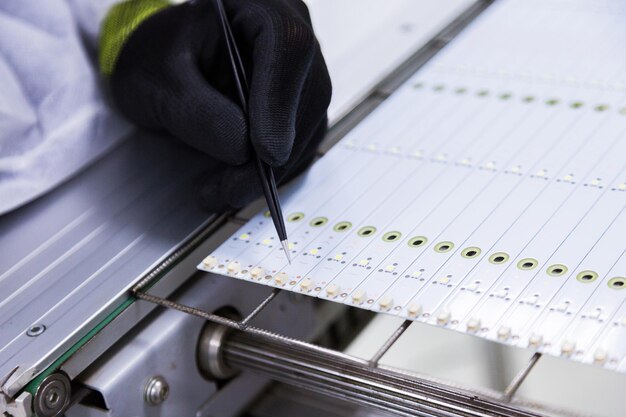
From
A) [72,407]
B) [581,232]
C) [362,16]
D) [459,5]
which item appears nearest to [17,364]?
[72,407]

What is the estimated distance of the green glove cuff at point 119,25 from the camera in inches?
49.9

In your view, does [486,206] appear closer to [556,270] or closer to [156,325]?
[556,270]

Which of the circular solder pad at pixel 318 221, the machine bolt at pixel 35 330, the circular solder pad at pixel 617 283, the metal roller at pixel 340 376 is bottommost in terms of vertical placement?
the metal roller at pixel 340 376

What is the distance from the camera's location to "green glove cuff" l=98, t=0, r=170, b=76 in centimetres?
127

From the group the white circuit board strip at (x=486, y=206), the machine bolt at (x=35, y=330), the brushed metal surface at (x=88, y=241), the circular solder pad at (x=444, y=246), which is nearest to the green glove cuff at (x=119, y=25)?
the brushed metal surface at (x=88, y=241)

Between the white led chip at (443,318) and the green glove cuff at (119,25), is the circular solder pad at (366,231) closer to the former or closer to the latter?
the white led chip at (443,318)

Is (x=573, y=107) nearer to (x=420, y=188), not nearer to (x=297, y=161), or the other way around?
(x=420, y=188)

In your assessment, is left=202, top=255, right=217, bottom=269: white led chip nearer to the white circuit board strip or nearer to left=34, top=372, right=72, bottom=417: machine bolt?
the white circuit board strip

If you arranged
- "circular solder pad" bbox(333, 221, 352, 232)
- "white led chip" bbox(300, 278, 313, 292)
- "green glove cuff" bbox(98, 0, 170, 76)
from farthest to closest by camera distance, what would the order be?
"green glove cuff" bbox(98, 0, 170, 76) < "circular solder pad" bbox(333, 221, 352, 232) < "white led chip" bbox(300, 278, 313, 292)

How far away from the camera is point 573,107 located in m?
1.24

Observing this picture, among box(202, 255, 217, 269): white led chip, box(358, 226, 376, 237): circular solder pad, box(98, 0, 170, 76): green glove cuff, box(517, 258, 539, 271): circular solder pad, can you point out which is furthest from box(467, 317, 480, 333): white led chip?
box(98, 0, 170, 76): green glove cuff

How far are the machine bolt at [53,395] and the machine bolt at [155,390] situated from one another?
96 mm

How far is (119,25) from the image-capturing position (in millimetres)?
1288

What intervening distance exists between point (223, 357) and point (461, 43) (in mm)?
698
